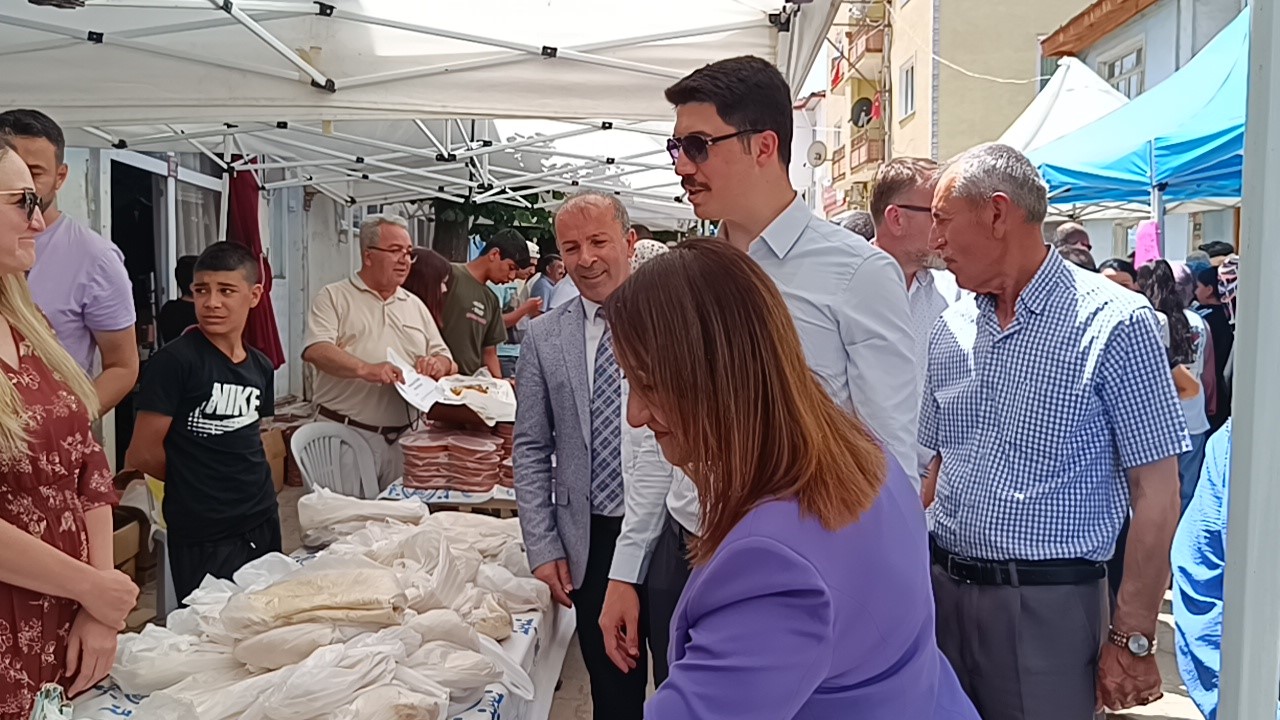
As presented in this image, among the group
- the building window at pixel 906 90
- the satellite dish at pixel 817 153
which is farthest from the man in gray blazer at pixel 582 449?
the building window at pixel 906 90

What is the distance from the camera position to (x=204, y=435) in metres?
3.32

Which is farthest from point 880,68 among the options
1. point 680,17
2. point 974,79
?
point 680,17

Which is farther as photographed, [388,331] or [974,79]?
[974,79]

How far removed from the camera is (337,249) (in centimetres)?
1267

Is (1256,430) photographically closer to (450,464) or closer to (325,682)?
(325,682)

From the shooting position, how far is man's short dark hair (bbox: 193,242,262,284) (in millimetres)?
3363

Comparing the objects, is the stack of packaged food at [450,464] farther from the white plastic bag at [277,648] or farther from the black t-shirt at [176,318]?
the black t-shirt at [176,318]

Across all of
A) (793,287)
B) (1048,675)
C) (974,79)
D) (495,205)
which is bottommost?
(1048,675)

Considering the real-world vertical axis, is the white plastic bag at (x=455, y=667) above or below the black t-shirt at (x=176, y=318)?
below

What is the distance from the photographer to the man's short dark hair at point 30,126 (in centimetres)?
290

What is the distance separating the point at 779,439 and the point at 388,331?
4.24 meters

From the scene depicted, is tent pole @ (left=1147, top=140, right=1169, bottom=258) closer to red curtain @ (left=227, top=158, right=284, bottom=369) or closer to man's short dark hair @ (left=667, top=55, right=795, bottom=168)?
man's short dark hair @ (left=667, top=55, right=795, bottom=168)

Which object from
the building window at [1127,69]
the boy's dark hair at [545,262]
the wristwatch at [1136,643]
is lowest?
the wristwatch at [1136,643]

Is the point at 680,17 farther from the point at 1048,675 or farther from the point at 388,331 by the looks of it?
the point at 1048,675
